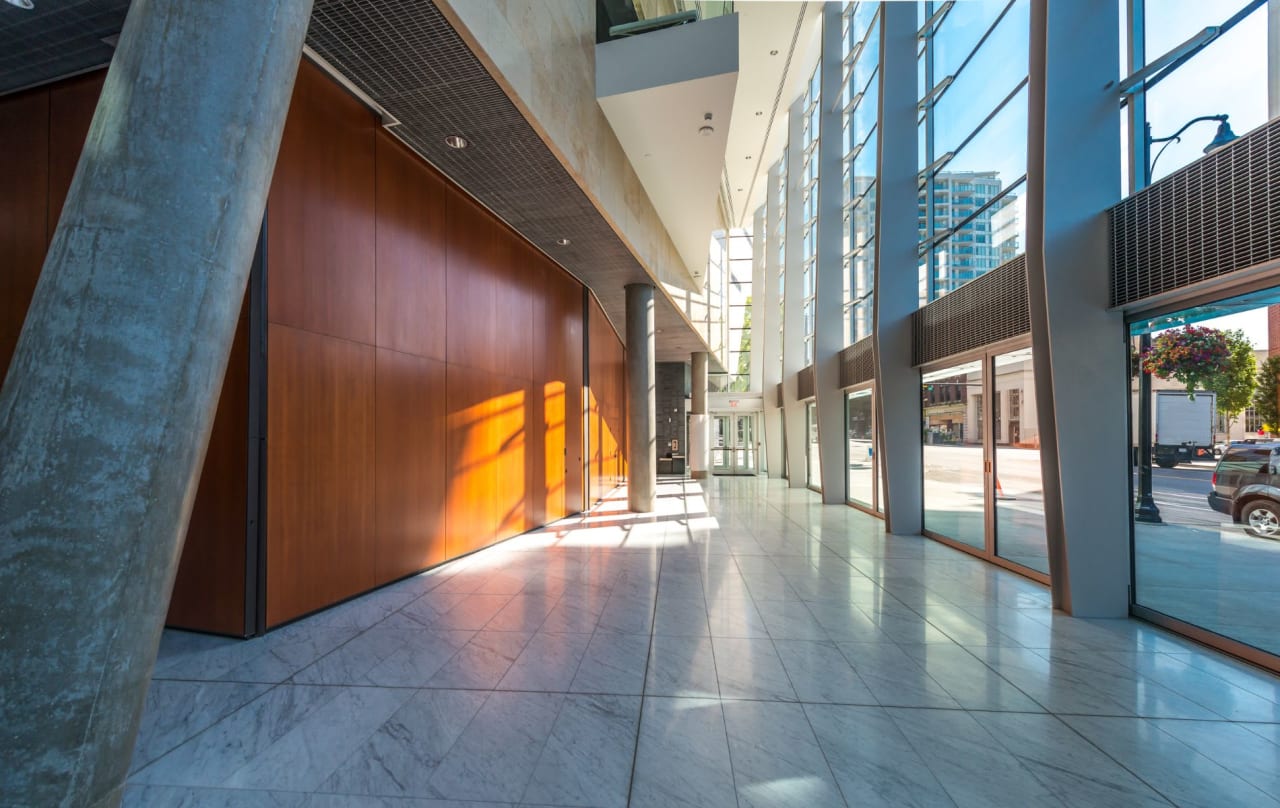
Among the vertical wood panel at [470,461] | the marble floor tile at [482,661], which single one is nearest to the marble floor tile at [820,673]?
the marble floor tile at [482,661]

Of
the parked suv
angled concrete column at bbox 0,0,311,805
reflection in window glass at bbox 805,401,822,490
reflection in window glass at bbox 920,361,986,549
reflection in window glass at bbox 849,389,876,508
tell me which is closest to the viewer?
angled concrete column at bbox 0,0,311,805

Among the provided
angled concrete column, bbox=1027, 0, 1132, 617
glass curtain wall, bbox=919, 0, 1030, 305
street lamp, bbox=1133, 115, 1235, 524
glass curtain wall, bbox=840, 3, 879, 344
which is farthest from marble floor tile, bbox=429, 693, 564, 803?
glass curtain wall, bbox=840, 3, 879, 344

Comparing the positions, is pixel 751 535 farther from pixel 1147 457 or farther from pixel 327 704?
pixel 327 704

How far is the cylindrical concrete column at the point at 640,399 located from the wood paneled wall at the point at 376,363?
3.41 meters

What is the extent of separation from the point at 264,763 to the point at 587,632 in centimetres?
248

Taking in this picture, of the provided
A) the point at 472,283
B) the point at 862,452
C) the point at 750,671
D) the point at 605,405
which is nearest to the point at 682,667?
the point at 750,671

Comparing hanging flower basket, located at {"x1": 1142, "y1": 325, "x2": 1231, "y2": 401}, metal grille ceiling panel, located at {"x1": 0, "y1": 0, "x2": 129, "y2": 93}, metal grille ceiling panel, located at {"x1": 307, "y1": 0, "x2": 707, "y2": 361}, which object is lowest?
hanging flower basket, located at {"x1": 1142, "y1": 325, "x2": 1231, "y2": 401}

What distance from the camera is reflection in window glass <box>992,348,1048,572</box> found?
6730mm

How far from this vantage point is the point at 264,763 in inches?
114

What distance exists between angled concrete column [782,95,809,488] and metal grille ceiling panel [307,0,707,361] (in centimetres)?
979

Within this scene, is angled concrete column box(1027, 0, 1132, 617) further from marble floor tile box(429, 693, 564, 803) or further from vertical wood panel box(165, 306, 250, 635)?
vertical wood panel box(165, 306, 250, 635)

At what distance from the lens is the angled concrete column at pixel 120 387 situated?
157 centimetres

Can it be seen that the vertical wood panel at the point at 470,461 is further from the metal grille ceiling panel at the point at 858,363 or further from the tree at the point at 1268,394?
the tree at the point at 1268,394

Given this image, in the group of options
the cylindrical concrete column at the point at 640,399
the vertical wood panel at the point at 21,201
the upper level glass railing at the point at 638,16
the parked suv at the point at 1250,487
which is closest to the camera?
the parked suv at the point at 1250,487
